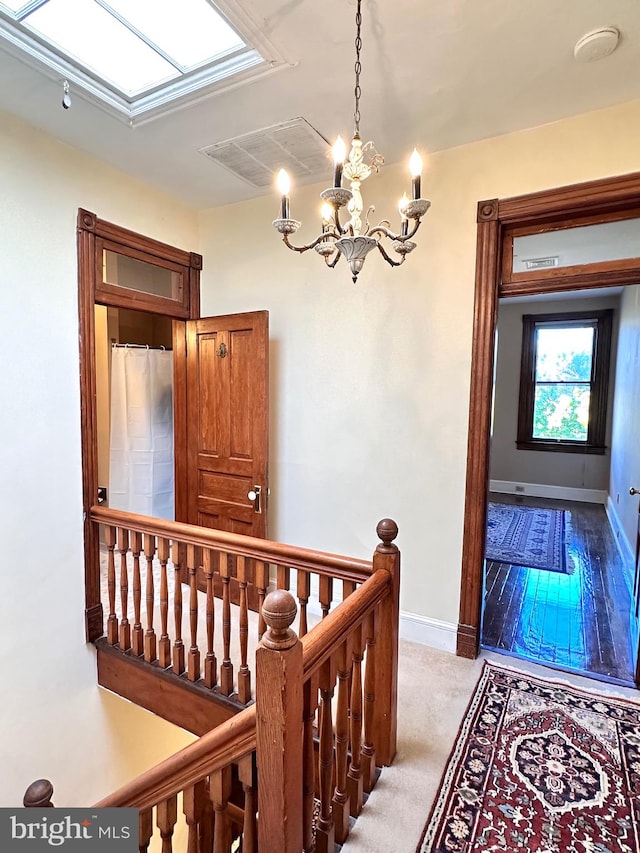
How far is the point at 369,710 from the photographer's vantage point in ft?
5.57

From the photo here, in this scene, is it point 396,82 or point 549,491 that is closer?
point 396,82

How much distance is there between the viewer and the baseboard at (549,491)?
6.65 metres

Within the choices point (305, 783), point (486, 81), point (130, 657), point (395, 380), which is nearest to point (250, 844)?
point (305, 783)

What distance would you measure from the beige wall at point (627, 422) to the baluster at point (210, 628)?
3.74 metres

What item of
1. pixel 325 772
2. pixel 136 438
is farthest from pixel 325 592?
pixel 136 438

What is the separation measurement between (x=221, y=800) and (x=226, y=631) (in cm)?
109

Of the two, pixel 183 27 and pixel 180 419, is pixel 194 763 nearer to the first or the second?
pixel 183 27

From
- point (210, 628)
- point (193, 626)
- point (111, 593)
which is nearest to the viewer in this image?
point (210, 628)

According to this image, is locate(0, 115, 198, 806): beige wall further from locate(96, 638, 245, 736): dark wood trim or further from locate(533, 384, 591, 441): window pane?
locate(533, 384, 591, 441): window pane

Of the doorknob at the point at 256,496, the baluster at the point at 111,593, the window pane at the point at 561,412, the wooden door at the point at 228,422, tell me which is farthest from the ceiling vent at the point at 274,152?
the window pane at the point at 561,412

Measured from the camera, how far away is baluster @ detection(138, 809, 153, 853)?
1.25 metres

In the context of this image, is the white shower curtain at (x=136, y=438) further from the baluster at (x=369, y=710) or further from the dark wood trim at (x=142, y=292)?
the baluster at (x=369, y=710)

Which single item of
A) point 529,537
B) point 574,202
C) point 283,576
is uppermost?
point 574,202

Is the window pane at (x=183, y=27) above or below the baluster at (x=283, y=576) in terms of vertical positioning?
above
